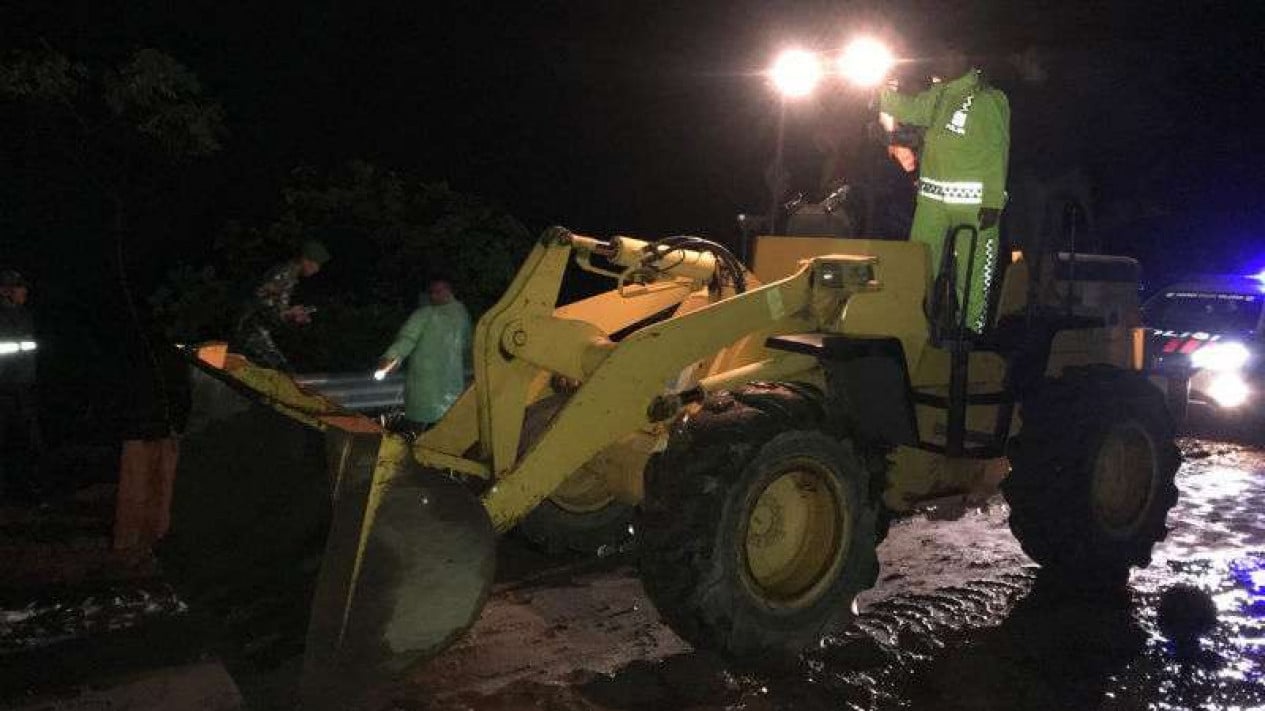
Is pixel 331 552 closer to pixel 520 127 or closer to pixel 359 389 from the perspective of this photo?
pixel 359 389

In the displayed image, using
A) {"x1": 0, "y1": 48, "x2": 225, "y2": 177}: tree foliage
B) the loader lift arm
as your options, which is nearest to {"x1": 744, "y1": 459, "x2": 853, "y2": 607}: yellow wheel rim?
the loader lift arm

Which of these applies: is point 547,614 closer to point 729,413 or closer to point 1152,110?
point 729,413

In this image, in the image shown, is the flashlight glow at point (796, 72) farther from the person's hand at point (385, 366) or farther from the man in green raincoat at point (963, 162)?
the person's hand at point (385, 366)

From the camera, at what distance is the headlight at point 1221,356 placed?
37.2ft

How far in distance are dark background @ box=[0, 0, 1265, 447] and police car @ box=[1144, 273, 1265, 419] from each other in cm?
251

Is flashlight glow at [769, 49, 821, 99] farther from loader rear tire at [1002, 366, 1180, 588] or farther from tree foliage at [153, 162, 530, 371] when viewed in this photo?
tree foliage at [153, 162, 530, 371]

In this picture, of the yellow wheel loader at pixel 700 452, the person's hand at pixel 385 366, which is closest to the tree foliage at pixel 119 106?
the person's hand at pixel 385 366

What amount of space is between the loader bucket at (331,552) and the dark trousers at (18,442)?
143 inches

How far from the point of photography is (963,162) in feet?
18.9

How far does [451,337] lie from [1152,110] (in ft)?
64.3

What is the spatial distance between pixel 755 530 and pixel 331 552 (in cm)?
193

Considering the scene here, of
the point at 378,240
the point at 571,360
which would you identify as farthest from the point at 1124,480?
the point at 378,240

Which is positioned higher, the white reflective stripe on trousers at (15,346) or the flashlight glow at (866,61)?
the flashlight glow at (866,61)

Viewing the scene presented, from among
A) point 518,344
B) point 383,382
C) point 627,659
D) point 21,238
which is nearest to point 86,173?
point 21,238
